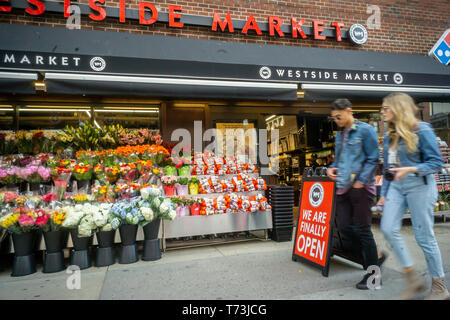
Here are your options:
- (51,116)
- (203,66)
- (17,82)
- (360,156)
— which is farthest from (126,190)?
(360,156)

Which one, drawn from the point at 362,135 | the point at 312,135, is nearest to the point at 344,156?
the point at 362,135

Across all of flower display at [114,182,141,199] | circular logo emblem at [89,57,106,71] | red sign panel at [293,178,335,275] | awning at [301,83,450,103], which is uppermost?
circular logo emblem at [89,57,106,71]

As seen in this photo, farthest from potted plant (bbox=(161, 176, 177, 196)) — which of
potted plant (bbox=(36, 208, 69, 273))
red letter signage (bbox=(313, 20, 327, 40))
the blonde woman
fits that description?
red letter signage (bbox=(313, 20, 327, 40))

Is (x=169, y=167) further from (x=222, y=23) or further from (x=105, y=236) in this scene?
(x=222, y=23)

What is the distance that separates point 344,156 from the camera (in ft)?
11.5

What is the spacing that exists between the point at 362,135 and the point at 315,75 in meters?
3.34

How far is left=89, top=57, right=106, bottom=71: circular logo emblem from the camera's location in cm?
538

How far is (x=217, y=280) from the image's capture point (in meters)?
3.71

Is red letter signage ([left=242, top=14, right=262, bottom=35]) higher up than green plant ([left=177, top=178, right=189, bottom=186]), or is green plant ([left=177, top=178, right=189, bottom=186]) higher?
red letter signage ([left=242, top=14, right=262, bottom=35])

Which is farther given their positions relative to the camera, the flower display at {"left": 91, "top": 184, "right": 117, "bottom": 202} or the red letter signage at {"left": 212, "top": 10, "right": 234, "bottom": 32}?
the red letter signage at {"left": 212, "top": 10, "right": 234, "bottom": 32}

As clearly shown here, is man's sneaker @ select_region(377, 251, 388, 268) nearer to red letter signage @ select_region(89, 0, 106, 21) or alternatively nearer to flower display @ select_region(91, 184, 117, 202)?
flower display @ select_region(91, 184, 117, 202)

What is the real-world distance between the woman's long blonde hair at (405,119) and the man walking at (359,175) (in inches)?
16.1

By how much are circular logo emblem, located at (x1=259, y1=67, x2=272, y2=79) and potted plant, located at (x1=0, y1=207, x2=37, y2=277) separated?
454 cm
